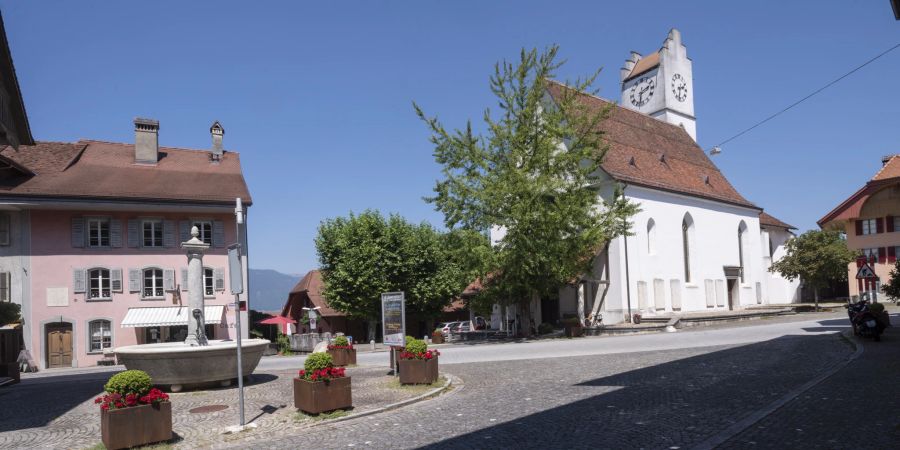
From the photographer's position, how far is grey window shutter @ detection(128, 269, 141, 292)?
3272 centimetres

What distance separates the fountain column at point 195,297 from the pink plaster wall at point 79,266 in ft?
59.2

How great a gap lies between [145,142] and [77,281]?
8.57 metres

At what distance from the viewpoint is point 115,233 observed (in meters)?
32.8

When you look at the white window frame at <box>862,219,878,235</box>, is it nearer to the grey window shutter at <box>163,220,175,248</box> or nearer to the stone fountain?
the grey window shutter at <box>163,220,175,248</box>

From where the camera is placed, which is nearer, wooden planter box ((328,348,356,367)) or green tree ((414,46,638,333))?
wooden planter box ((328,348,356,367))

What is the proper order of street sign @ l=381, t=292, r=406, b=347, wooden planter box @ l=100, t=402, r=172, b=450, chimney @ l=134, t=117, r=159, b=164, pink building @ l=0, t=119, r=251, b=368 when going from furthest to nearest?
chimney @ l=134, t=117, r=159, b=164
pink building @ l=0, t=119, r=251, b=368
street sign @ l=381, t=292, r=406, b=347
wooden planter box @ l=100, t=402, r=172, b=450

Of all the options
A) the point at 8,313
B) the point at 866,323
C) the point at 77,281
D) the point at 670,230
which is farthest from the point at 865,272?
the point at 77,281

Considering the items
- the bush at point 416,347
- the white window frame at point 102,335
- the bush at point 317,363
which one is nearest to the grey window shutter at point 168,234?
the white window frame at point 102,335

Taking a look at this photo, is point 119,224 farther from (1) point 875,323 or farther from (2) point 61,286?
(1) point 875,323

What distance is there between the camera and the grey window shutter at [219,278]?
34.2m

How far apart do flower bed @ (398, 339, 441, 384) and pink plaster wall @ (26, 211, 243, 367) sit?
22.2 metres

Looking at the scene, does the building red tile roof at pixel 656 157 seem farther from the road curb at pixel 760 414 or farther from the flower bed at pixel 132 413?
the flower bed at pixel 132 413

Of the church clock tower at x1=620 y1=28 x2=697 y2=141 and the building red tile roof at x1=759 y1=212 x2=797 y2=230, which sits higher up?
the church clock tower at x1=620 y1=28 x2=697 y2=141

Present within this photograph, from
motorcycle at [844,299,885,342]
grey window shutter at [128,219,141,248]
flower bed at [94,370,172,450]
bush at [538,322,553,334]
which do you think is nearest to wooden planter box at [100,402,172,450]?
flower bed at [94,370,172,450]
